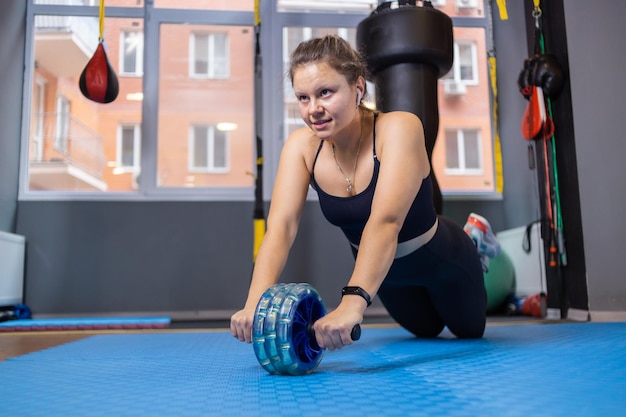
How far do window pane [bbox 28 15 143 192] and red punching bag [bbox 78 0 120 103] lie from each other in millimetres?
778

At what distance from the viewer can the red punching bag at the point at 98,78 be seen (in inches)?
144

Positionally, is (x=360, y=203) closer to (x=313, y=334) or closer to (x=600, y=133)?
(x=313, y=334)

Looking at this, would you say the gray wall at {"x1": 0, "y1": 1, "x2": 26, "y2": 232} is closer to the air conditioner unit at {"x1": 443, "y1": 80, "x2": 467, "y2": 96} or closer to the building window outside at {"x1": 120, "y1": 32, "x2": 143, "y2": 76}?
the building window outside at {"x1": 120, "y1": 32, "x2": 143, "y2": 76}

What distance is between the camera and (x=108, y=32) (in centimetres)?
463

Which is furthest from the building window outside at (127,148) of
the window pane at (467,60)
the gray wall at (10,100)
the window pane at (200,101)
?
the window pane at (467,60)

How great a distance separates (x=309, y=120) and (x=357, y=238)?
1.59 ft

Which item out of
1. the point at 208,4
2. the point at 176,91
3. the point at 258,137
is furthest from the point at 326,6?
the point at 258,137

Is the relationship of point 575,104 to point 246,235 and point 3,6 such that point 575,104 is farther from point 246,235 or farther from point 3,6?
point 3,6

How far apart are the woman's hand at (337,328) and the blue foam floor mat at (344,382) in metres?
0.08

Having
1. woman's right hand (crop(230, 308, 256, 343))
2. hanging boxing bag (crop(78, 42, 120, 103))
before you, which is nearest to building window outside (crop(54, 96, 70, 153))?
hanging boxing bag (crop(78, 42, 120, 103))

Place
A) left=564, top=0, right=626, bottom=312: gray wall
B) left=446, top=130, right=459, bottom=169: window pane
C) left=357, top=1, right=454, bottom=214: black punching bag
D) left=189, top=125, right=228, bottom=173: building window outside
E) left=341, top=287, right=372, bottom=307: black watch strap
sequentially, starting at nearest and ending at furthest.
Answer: left=341, top=287, right=372, bottom=307: black watch strap, left=357, top=1, right=454, bottom=214: black punching bag, left=564, top=0, right=626, bottom=312: gray wall, left=189, top=125, right=228, bottom=173: building window outside, left=446, top=130, right=459, bottom=169: window pane

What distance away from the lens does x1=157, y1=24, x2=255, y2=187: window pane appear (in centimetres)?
462

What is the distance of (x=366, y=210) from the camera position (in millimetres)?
1548

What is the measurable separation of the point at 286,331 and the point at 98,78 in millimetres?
3052
